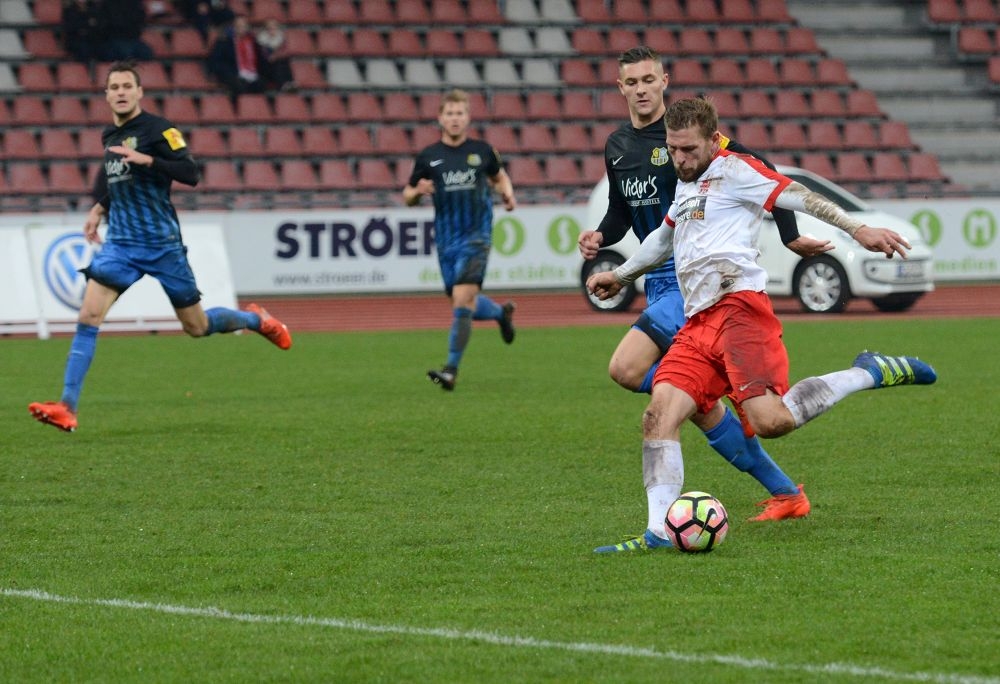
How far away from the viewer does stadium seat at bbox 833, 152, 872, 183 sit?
29811 mm

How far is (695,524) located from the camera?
6.52m

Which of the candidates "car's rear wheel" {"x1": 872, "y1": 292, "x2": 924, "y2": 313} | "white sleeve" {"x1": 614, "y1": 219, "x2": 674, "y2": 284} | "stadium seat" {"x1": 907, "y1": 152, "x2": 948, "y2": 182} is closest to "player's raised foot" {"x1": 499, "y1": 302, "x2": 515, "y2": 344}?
"white sleeve" {"x1": 614, "y1": 219, "x2": 674, "y2": 284}

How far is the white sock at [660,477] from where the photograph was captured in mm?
6676

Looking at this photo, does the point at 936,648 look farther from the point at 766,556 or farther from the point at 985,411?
the point at 985,411

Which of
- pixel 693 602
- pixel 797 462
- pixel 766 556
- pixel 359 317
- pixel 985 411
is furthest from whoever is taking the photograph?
pixel 359 317

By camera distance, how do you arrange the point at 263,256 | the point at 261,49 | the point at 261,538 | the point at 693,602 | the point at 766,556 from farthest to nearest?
the point at 261,49, the point at 263,256, the point at 261,538, the point at 766,556, the point at 693,602

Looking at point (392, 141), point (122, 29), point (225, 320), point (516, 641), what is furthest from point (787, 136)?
point (516, 641)

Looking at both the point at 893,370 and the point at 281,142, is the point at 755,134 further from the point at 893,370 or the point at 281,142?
the point at 893,370

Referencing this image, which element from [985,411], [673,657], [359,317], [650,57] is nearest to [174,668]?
[673,657]

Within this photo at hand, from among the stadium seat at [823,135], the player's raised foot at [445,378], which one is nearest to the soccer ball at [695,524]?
the player's raised foot at [445,378]

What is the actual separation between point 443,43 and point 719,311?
24.0 meters

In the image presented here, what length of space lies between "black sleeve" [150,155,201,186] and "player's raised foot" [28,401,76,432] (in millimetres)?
1529

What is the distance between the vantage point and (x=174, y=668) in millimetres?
4945

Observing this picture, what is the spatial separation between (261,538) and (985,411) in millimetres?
6058
